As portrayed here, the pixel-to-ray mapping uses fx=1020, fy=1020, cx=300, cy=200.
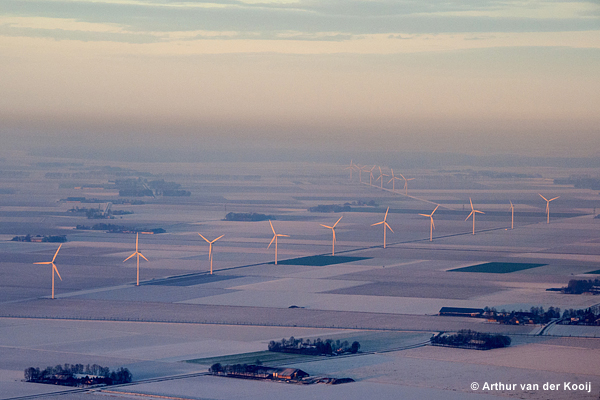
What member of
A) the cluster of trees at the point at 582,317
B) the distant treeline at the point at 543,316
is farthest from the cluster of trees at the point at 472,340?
the cluster of trees at the point at 582,317

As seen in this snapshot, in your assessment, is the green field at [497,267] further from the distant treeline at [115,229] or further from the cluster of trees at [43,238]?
the distant treeline at [115,229]

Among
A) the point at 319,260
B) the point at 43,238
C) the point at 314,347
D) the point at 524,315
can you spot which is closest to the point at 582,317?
the point at 524,315

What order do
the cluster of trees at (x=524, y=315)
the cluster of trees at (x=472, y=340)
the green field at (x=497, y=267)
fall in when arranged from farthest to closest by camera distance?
the green field at (x=497, y=267)
the cluster of trees at (x=524, y=315)
the cluster of trees at (x=472, y=340)

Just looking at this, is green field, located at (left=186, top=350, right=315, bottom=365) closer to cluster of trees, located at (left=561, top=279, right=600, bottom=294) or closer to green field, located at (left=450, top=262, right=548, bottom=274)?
cluster of trees, located at (left=561, top=279, right=600, bottom=294)

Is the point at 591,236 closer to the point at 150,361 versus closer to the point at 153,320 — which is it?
the point at 153,320

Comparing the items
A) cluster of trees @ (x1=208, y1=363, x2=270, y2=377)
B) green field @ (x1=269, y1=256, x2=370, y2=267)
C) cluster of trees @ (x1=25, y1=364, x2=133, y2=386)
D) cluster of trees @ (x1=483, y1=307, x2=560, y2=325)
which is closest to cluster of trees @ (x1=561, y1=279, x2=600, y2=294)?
cluster of trees @ (x1=483, y1=307, x2=560, y2=325)
